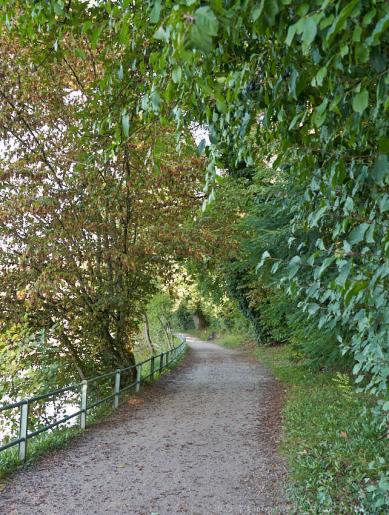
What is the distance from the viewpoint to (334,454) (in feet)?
20.1

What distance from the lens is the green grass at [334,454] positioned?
15.7ft

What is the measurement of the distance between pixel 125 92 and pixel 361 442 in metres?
5.27

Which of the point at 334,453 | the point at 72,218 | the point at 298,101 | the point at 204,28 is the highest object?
the point at 72,218

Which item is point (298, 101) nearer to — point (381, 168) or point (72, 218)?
point (381, 168)

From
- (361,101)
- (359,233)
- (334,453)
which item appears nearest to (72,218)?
(334,453)

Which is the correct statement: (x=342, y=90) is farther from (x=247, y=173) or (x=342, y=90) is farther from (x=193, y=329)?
(x=193, y=329)

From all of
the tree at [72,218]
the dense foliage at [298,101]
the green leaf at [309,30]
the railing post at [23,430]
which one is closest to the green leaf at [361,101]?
the dense foliage at [298,101]

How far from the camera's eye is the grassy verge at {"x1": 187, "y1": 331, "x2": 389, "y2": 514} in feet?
15.7

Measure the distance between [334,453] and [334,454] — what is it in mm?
58

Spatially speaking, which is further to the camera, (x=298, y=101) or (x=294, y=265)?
(x=298, y=101)

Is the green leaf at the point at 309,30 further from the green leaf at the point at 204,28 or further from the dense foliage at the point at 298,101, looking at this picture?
the green leaf at the point at 204,28

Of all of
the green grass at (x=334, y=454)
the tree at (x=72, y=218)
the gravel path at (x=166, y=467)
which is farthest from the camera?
the tree at (x=72, y=218)

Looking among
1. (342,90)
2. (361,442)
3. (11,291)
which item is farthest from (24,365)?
(342,90)

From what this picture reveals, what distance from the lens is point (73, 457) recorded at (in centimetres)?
729
